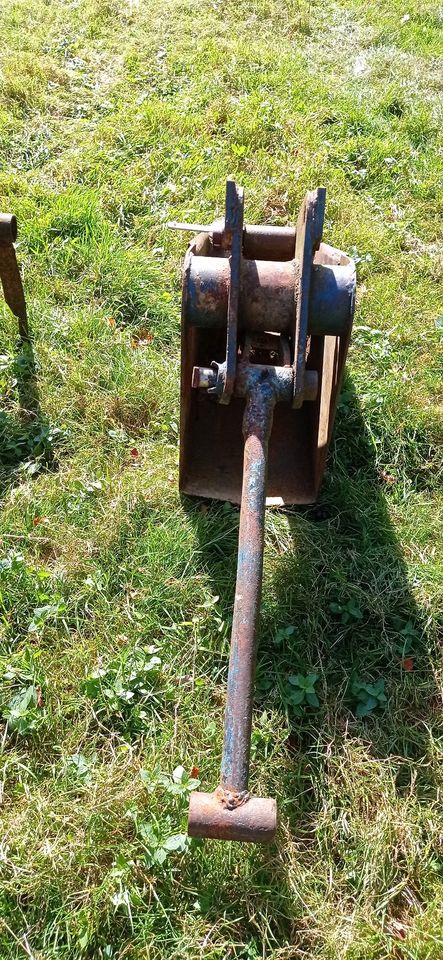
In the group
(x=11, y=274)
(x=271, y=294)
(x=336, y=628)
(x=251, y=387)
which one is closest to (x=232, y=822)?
(x=336, y=628)

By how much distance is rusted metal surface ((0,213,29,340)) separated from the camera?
3.18m

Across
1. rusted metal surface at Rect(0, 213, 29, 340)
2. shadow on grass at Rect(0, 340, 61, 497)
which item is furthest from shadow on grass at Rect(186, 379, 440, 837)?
rusted metal surface at Rect(0, 213, 29, 340)

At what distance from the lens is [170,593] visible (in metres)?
2.86

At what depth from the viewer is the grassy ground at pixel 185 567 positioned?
2246 millimetres

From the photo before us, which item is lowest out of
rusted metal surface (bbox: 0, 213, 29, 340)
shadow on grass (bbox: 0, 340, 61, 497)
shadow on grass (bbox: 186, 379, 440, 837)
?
shadow on grass (bbox: 186, 379, 440, 837)

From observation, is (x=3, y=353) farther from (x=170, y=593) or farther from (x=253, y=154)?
(x=253, y=154)

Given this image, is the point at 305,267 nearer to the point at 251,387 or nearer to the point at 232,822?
the point at 251,387

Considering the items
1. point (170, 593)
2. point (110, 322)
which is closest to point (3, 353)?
point (110, 322)

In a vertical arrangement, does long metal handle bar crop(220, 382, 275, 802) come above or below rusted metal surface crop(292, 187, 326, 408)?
below

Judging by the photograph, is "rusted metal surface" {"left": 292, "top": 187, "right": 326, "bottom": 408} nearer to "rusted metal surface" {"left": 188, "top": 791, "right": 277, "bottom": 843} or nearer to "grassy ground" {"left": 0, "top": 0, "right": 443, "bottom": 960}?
"grassy ground" {"left": 0, "top": 0, "right": 443, "bottom": 960}

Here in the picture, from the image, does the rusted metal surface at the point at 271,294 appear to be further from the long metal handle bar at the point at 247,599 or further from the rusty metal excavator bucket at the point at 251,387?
the long metal handle bar at the point at 247,599

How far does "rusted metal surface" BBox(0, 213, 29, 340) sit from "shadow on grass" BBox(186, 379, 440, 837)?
1.25 m

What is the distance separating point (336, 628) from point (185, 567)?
0.60 m

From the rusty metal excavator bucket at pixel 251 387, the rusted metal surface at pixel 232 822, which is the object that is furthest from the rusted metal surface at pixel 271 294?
the rusted metal surface at pixel 232 822
